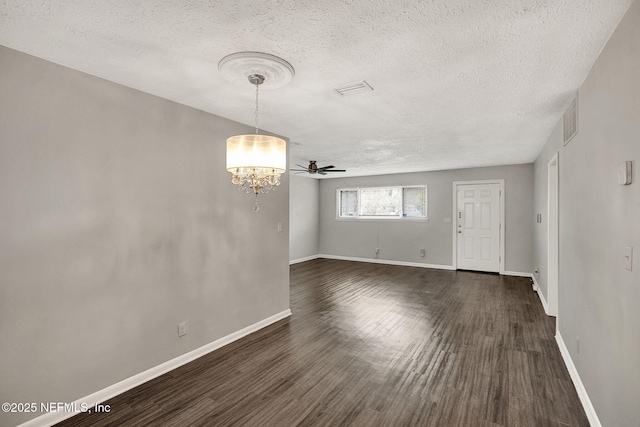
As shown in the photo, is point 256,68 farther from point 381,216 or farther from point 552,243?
point 381,216

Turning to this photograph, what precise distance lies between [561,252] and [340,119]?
8.61ft

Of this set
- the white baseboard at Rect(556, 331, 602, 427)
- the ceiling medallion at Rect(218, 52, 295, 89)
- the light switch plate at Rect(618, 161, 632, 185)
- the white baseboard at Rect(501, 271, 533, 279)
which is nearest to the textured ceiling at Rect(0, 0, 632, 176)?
the ceiling medallion at Rect(218, 52, 295, 89)

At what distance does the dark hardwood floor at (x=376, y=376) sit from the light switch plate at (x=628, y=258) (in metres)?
1.26

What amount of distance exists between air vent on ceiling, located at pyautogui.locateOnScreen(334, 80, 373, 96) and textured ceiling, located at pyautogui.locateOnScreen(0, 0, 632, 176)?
7 centimetres

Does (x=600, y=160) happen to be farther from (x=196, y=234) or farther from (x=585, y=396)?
(x=196, y=234)

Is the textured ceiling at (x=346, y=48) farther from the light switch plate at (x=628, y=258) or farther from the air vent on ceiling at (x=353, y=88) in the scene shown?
the light switch plate at (x=628, y=258)

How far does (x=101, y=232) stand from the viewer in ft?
7.64

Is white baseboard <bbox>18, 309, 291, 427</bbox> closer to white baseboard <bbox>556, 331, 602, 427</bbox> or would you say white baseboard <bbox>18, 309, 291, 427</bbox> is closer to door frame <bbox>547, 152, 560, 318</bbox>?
white baseboard <bbox>556, 331, 602, 427</bbox>

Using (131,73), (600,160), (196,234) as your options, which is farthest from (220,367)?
(600,160)

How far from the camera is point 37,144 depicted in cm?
202

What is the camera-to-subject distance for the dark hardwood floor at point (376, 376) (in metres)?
2.13

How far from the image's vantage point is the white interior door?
21.9 ft

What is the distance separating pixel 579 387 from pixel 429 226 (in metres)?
5.26

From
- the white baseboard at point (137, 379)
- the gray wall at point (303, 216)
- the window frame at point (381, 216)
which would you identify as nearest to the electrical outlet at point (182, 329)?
the white baseboard at point (137, 379)
